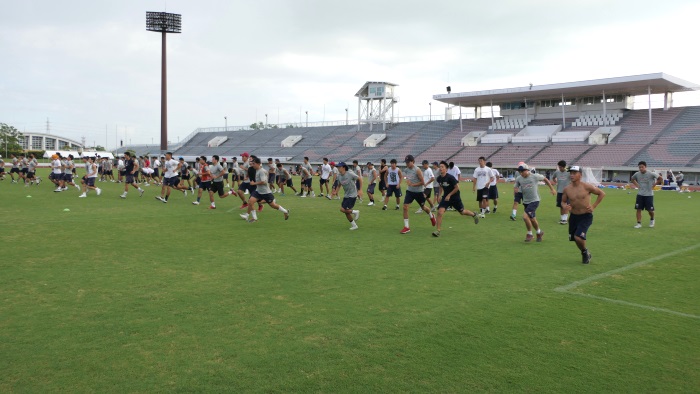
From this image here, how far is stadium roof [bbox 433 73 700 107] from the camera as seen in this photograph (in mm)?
44750

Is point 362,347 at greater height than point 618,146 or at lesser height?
lesser

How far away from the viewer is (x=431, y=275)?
786 centimetres

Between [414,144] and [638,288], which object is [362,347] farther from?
[414,144]

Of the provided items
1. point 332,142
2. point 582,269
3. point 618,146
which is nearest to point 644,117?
point 618,146

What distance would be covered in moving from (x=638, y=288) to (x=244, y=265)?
19.9 ft

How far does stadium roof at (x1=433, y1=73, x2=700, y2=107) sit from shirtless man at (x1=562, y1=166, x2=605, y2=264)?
136 ft

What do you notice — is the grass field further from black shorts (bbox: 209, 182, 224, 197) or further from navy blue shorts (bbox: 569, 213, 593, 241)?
black shorts (bbox: 209, 182, 224, 197)

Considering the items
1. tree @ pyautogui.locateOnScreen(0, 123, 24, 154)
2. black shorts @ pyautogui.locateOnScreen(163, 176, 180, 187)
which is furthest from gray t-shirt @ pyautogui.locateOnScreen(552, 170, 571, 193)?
tree @ pyautogui.locateOnScreen(0, 123, 24, 154)

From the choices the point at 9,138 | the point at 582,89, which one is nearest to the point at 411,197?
the point at 582,89

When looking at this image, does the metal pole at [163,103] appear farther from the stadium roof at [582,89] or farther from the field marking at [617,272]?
the field marking at [617,272]

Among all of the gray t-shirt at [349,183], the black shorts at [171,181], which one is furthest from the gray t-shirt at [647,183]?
→ the black shorts at [171,181]

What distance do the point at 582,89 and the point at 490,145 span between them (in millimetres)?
10436

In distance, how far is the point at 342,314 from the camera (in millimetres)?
5820

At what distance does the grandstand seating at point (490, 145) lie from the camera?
43562mm
